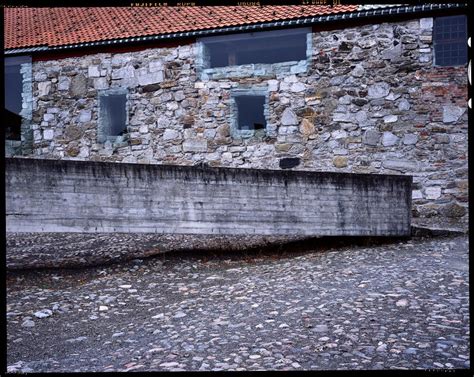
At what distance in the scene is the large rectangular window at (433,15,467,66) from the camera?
9234 millimetres

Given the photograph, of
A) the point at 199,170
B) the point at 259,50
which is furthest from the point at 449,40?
the point at 259,50

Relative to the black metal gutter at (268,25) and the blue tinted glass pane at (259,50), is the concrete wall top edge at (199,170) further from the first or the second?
the blue tinted glass pane at (259,50)

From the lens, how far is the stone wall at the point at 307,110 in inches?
360

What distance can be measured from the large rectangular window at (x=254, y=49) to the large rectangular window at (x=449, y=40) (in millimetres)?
3590

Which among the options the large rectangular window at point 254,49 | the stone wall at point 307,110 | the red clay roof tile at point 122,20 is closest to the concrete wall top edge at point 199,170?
the stone wall at point 307,110

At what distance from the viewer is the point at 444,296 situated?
3582mm

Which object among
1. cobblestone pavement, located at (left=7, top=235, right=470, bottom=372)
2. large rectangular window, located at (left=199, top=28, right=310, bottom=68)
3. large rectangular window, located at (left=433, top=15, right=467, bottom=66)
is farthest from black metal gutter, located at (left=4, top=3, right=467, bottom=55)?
cobblestone pavement, located at (left=7, top=235, right=470, bottom=372)

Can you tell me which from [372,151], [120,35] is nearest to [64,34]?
[120,35]

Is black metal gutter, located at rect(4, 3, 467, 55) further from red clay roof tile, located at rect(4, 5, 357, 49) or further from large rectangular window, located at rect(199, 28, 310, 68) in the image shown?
large rectangular window, located at rect(199, 28, 310, 68)

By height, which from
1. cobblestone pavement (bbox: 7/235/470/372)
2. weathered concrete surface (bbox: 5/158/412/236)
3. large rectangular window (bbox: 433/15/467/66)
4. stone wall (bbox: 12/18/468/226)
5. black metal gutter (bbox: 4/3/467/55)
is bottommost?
cobblestone pavement (bbox: 7/235/470/372)

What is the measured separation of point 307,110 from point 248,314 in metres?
7.56

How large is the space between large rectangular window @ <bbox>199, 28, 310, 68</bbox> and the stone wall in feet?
3.00

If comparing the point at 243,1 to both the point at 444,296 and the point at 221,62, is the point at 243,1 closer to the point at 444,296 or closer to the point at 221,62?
the point at 444,296

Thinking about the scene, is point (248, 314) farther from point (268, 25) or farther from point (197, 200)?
point (268, 25)
